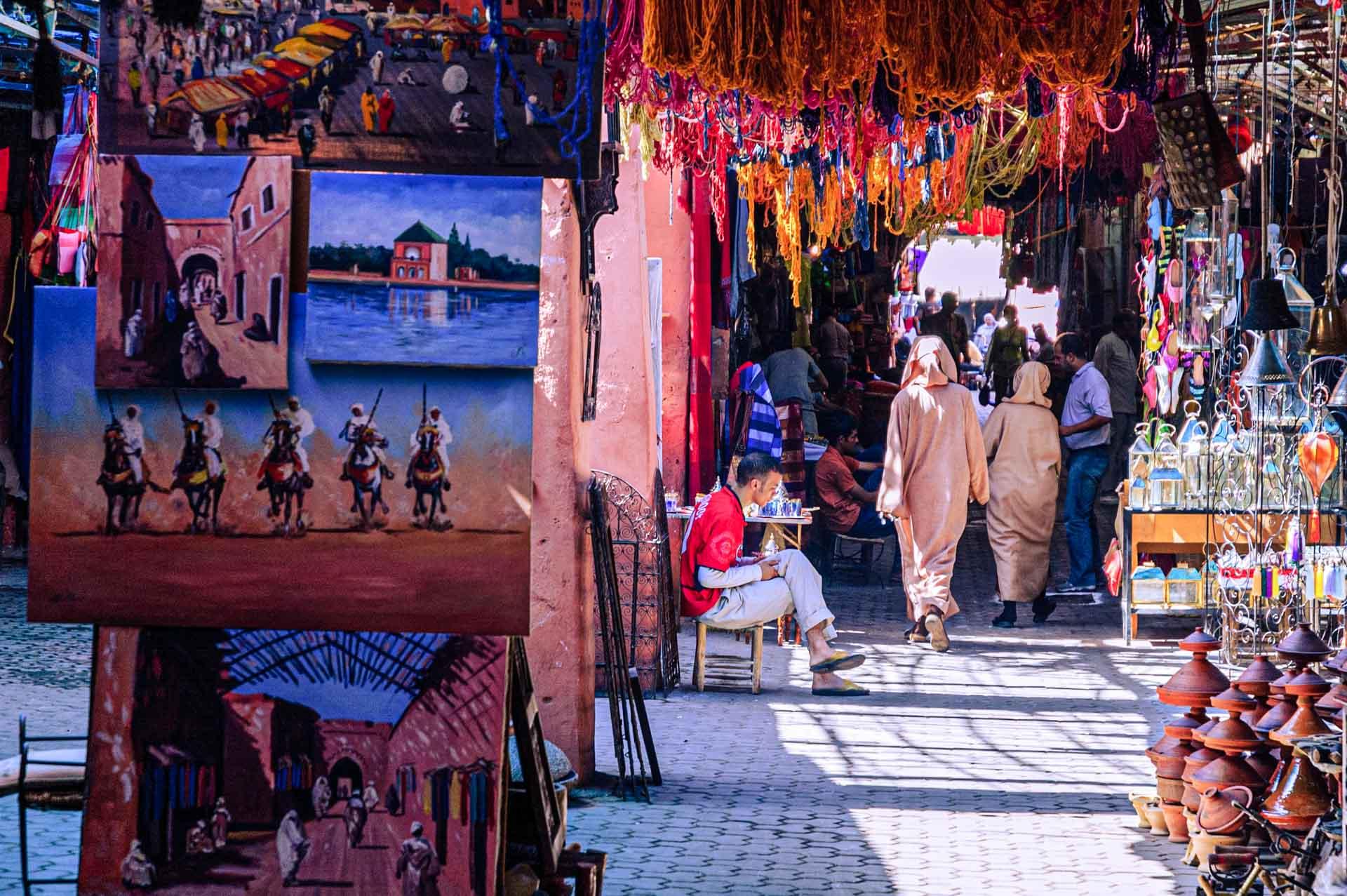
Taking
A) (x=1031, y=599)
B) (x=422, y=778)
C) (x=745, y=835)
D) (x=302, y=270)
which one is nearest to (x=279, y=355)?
(x=302, y=270)

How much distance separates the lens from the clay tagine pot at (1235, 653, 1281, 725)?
5.21m

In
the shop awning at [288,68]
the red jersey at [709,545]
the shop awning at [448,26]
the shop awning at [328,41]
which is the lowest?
the red jersey at [709,545]

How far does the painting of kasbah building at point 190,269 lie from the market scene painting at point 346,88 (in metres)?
0.11

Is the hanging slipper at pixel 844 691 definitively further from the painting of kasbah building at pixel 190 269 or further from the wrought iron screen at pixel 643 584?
the painting of kasbah building at pixel 190 269

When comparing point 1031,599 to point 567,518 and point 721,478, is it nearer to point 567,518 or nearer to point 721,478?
point 721,478

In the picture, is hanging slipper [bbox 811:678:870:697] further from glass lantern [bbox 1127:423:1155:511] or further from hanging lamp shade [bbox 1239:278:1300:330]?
hanging lamp shade [bbox 1239:278:1300:330]

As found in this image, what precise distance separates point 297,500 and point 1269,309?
6007 millimetres

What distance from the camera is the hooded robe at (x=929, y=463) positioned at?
35.3 feet

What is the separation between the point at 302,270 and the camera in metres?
3.91

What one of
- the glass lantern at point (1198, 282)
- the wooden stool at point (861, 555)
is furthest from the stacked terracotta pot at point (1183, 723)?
the wooden stool at point (861, 555)

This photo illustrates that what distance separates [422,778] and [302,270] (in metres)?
1.21

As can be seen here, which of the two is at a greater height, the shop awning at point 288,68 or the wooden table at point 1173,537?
the shop awning at point 288,68

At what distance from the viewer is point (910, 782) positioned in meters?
6.77

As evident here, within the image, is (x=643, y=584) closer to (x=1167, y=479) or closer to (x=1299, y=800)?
(x=1167, y=479)
